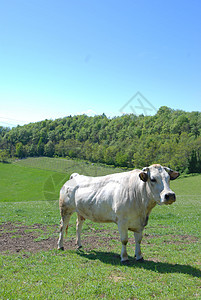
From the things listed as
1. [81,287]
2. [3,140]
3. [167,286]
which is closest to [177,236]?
[167,286]

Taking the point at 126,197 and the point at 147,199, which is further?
the point at 126,197

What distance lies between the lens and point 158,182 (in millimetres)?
7219

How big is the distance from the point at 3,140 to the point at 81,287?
169275mm

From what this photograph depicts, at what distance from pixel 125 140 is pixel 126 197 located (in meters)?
99.3

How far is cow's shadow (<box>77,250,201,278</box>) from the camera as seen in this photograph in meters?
7.05

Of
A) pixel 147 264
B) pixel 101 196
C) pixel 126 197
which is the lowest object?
pixel 147 264

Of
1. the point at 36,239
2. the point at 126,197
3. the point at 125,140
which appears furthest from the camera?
the point at 125,140

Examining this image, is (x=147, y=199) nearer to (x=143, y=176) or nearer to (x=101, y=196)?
(x=143, y=176)

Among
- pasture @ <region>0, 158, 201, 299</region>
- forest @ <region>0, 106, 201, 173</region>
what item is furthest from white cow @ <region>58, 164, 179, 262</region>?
forest @ <region>0, 106, 201, 173</region>

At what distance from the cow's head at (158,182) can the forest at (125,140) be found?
6825 centimetres

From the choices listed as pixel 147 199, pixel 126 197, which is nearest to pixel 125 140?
pixel 126 197

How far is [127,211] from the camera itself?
7715 millimetres

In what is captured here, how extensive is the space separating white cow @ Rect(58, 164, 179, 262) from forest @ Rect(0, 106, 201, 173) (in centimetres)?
6734

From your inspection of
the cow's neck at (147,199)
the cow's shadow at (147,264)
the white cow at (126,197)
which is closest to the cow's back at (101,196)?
the white cow at (126,197)
